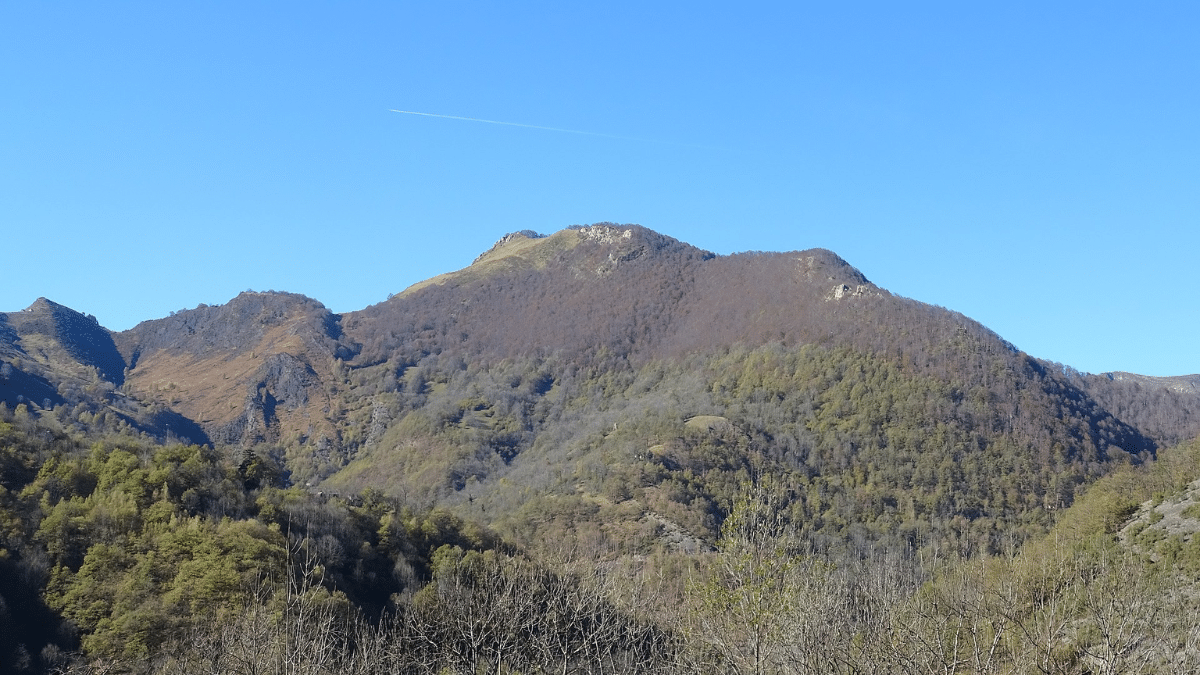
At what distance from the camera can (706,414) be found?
472ft

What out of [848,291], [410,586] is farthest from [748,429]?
[410,586]

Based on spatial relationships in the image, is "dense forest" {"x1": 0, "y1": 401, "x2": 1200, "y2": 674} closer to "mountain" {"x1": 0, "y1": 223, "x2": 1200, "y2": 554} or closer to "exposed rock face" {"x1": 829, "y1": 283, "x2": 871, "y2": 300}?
"mountain" {"x1": 0, "y1": 223, "x2": 1200, "y2": 554}

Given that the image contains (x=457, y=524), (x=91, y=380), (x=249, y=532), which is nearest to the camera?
(x=249, y=532)

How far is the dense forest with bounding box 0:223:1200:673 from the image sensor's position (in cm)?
2623

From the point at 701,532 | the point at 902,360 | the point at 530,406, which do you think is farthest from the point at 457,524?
the point at 530,406

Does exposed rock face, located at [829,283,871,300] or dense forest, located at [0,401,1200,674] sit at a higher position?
exposed rock face, located at [829,283,871,300]

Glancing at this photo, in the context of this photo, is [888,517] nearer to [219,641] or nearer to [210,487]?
[210,487]

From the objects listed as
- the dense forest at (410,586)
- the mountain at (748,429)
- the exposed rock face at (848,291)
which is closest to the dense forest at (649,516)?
the dense forest at (410,586)

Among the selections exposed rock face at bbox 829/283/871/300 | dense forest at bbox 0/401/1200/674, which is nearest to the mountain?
exposed rock face at bbox 829/283/871/300

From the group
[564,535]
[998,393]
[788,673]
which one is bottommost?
[564,535]

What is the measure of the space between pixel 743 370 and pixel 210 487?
113 meters

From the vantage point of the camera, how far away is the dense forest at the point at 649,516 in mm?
26234

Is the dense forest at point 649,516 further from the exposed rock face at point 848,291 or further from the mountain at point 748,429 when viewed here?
the exposed rock face at point 848,291

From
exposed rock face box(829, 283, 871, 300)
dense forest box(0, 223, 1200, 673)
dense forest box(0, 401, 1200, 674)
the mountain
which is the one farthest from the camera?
exposed rock face box(829, 283, 871, 300)
